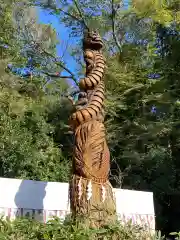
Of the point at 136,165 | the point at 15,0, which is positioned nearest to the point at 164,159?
the point at 136,165

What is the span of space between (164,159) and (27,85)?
458cm

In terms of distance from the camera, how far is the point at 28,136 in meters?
10.6

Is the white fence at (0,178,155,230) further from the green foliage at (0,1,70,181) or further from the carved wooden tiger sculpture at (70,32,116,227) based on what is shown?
the green foliage at (0,1,70,181)

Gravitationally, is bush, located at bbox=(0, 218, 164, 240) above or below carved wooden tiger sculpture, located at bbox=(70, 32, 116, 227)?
below

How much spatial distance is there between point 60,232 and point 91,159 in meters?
1.89

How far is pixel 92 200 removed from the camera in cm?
451


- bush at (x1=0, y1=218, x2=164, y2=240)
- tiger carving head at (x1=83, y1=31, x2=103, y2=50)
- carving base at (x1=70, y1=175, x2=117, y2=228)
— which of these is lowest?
bush at (x1=0, y1=218, x2=164, y2=240)

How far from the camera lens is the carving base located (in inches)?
172

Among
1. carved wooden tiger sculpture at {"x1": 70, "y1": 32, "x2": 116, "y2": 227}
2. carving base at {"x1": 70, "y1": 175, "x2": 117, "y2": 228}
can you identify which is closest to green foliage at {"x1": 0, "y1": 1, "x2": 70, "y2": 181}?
carved wooden tiger sculpture at {"x1": 70, "y1": 32, "x2": 116, "y2": 227}

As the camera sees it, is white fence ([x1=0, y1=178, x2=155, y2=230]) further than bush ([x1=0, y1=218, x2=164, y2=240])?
Yes

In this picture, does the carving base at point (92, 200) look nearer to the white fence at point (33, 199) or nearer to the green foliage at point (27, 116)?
the white fence at point (33, 199)

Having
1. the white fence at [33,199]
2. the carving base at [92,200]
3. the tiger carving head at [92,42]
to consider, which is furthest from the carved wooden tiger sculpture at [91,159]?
the white fence at [33,199]

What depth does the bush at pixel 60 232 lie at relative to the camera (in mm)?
2818

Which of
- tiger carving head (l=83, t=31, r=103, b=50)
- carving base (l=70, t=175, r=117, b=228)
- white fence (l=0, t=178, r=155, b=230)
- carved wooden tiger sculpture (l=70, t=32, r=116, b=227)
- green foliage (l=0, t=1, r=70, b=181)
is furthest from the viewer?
green foliage (l=0, t=1, r=70, b=181)
